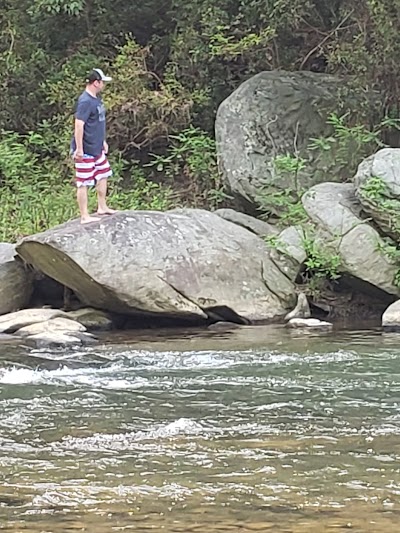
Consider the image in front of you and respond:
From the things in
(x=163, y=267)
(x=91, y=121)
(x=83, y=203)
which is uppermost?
(x=91, y=121)

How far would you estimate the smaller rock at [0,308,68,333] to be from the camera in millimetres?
9273

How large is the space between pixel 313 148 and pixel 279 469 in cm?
819

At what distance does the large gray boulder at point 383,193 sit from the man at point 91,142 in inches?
101

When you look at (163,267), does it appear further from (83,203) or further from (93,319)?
(83,203)

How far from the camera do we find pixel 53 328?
29.6 ft

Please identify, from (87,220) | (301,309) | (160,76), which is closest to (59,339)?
(87,220)

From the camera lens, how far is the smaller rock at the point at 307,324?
9547 mm

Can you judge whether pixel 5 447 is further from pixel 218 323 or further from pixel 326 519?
pixel 218 323

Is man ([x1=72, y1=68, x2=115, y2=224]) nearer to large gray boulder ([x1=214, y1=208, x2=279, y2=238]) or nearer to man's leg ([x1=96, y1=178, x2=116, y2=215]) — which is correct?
man's leg ([x1=96, y1=178, x2=116, y2=215])

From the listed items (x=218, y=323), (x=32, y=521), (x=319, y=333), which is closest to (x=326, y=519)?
(x=32, y=521)

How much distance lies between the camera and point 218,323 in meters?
9.84

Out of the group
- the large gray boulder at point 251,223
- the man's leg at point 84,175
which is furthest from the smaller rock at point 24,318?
the large gray boulder at point 251,223

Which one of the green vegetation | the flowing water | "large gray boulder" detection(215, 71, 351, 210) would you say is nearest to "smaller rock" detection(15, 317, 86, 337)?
the flowing water

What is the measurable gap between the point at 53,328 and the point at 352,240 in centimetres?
312
